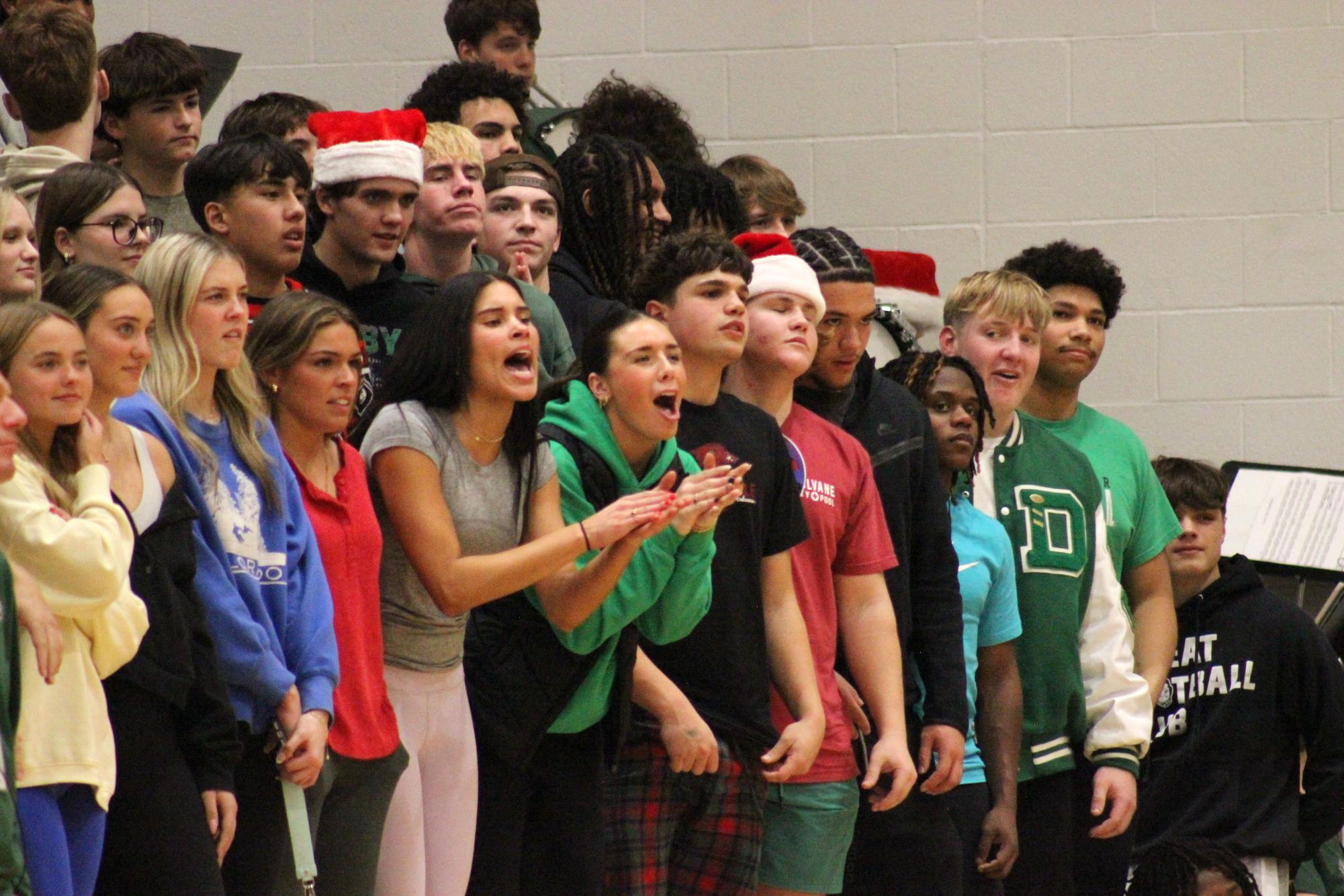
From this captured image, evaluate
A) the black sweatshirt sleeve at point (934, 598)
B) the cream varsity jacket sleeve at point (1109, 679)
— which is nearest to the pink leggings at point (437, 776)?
the black sweatshirt sleeve at point (934, 598)

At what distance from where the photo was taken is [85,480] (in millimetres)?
2184

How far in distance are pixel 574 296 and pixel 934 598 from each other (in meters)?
0.92

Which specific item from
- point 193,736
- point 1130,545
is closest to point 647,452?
point 193,736

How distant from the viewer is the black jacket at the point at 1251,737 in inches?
167

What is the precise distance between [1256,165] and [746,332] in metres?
2.83

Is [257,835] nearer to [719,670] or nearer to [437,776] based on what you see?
[437,776]

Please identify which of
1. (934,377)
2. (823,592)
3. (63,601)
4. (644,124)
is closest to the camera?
(63,601)

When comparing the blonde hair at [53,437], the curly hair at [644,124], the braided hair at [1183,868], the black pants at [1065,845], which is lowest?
the braided hair at [1183,868]

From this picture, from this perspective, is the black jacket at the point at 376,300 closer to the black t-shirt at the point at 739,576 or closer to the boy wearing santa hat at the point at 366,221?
the boy wearing santa hat at the point at 366,221

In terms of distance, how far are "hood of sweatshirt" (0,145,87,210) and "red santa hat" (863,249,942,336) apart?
7.22ft

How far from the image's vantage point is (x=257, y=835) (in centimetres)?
243

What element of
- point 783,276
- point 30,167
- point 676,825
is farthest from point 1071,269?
point 30,167

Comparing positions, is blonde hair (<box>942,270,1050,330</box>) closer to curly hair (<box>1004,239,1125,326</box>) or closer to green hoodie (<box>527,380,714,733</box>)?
curly hair (<box>1004,239,1125,326</box>)

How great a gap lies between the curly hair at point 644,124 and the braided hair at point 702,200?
386 millimetres
